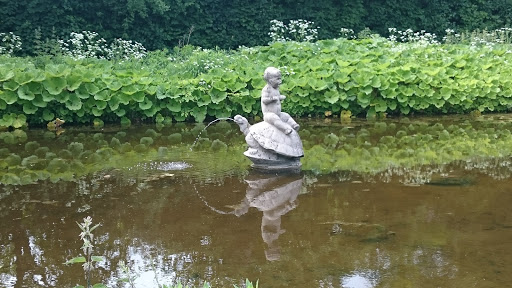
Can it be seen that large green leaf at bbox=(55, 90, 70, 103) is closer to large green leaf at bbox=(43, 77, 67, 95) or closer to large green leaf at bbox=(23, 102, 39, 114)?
large green leaf at bbox=(43, 77, 67, 95)

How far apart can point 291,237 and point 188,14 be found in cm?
910

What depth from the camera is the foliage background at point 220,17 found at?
40.8 feet

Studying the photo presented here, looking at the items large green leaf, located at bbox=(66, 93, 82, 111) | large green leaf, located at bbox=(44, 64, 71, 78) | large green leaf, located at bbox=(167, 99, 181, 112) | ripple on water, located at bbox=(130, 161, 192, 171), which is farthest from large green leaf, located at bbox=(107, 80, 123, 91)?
ripple on water, located at bbox=(130, 161, 192, 171)

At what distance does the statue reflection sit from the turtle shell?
0.83 feet

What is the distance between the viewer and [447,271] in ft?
15.0

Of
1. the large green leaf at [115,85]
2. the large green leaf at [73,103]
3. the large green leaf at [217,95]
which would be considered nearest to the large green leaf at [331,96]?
the large green leaf at [217,95]

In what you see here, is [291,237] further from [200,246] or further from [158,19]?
[158,19]

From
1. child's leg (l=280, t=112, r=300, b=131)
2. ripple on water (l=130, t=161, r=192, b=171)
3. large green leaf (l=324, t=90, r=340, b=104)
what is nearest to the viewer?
child's leg (l=280, t=112, r=300, b=131)

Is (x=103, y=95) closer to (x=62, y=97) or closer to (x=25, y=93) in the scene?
(x=62, y=97)

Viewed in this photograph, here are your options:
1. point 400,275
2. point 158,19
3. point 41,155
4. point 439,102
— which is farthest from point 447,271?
point 158,19

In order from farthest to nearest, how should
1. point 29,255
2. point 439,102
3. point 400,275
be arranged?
point 439,102 → point 29,255 → point 400,275

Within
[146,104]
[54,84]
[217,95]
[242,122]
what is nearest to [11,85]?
[54,84]

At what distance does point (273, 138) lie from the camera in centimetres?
706

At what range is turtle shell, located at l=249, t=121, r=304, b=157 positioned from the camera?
7.00 meters
